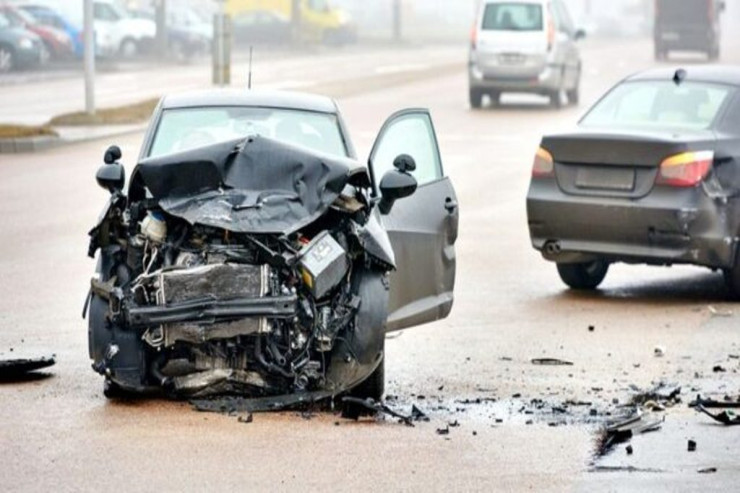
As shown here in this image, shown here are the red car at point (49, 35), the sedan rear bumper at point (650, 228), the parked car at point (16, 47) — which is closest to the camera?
the sedan rear bumper at point (650, 228)

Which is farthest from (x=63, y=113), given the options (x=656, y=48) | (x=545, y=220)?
(x=656, y=48)

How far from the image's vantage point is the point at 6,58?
46531 mm

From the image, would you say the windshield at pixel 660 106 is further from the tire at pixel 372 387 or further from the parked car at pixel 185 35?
the parked car at pixel 185 35

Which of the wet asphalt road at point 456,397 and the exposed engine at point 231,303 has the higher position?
the exposed engine at point 231,303

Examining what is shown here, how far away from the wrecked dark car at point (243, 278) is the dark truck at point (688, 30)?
5446cm

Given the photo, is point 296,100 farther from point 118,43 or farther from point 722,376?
point 118,43

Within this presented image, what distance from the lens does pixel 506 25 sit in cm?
3772

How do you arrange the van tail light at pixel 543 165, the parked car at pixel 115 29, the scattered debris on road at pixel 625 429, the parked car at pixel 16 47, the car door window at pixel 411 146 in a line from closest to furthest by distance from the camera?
the scattered debris on road at pixel 625 429
the car door window at pixel 411 146
the van tail light at pixel 543 165
the parked car at pixel 16 47
the parked car at pixel 115 29

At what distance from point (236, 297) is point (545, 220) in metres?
5.93

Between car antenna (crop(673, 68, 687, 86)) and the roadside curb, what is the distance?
13.0 m

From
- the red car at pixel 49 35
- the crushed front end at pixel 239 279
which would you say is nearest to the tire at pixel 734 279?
the crushed front end at pixel 239 279

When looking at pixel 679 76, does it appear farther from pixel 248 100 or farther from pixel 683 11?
pixel 683 11

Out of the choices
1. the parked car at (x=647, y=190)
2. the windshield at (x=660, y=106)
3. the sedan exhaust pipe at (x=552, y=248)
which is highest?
the windshield at (x=660, y=106)

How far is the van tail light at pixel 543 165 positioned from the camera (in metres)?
15.1
